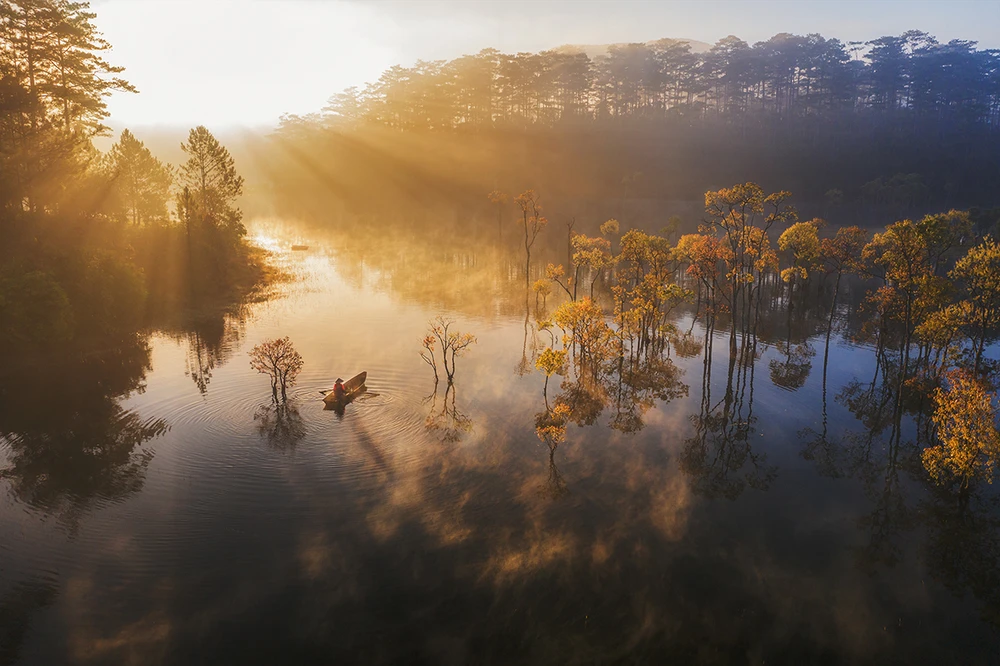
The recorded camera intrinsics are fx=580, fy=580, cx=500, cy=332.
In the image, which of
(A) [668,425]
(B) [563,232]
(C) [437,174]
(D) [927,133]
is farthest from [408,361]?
(D) [927,133]

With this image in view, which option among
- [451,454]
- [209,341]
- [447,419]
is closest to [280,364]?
[447,419]

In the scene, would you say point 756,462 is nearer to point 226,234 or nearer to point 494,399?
point 494,399

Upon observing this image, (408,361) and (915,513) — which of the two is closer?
(915,513)

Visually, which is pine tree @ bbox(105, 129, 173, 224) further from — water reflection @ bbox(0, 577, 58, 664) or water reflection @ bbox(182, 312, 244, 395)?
water reflection @ bbox(0, 577, 58, 664)

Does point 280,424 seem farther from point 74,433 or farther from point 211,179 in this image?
point 211,179

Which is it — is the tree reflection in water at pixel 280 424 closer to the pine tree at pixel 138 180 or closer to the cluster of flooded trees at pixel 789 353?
the cluster of flooded trees at pixel 789 353

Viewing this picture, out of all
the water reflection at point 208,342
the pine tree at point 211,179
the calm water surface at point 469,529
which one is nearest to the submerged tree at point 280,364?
the calm water surface at point 469,529

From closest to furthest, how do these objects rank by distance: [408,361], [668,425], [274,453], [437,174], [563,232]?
1. [274,453]
2. [668,425]
3. [408,361]
4. [563,232]
5. [437,174]

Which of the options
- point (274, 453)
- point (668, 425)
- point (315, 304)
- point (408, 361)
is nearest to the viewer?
point (274, 453)
